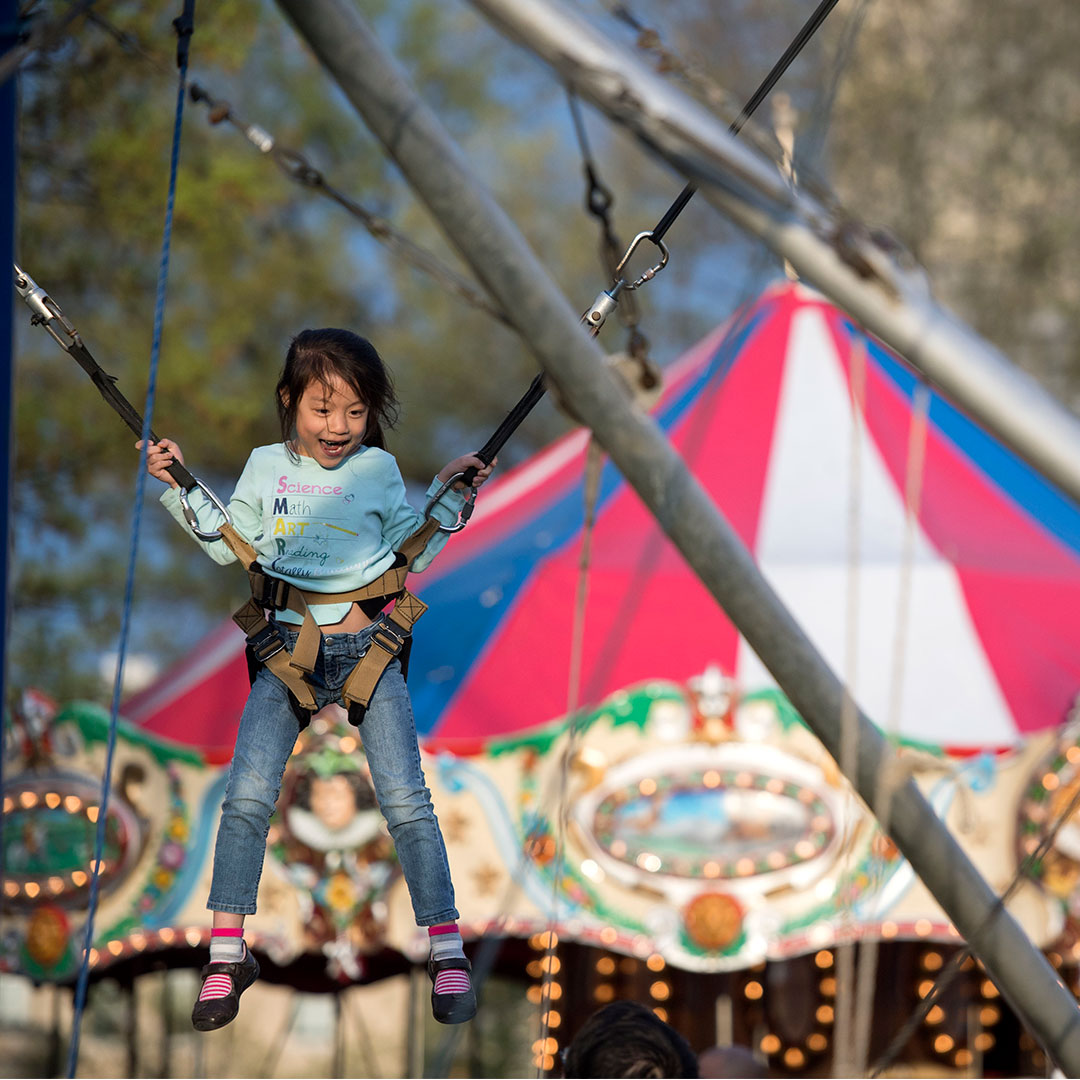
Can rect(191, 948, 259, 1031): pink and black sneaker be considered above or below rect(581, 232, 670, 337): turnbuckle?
below

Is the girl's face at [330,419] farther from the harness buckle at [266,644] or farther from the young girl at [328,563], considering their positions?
the harness buckle at [266,644]

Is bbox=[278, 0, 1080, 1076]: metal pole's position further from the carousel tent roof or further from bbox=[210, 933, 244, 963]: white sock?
the carousel tent roof

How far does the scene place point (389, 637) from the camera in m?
1.51

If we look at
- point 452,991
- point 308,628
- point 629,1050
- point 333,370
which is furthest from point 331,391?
point 629,1050

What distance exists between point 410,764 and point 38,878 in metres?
Answer: 3.42

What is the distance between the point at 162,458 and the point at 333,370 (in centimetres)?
21

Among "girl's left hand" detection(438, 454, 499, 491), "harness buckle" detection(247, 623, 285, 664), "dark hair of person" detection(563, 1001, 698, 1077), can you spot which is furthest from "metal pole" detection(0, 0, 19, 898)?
"dark hair of person" detection(563, 1001, 698, 1077)

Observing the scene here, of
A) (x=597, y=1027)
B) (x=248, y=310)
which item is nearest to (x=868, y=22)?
(x=248, y=310)

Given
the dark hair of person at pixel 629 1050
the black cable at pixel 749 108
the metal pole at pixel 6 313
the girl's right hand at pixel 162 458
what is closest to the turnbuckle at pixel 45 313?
the metal pole at pixel 6 313

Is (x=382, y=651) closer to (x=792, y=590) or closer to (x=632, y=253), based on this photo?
(x=632, y=253)

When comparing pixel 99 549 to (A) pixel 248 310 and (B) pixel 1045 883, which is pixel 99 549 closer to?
(A) pixel 248 310

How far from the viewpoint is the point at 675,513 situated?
1.42 metres

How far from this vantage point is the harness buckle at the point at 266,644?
1495 millimetres

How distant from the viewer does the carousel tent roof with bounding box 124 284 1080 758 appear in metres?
4.59
